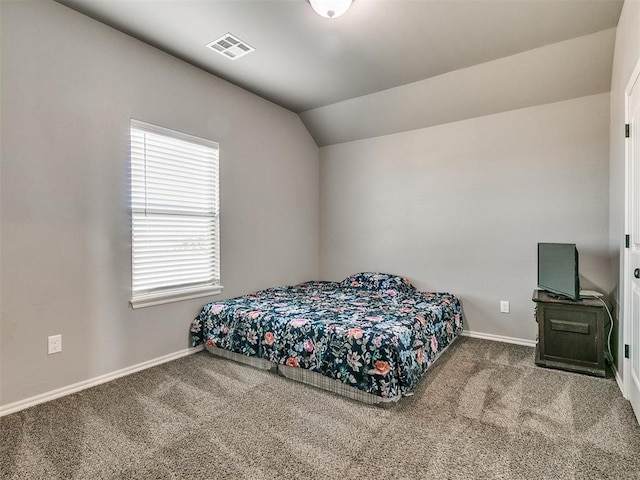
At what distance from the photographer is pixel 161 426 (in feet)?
6.46

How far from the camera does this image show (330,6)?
221 centimetres

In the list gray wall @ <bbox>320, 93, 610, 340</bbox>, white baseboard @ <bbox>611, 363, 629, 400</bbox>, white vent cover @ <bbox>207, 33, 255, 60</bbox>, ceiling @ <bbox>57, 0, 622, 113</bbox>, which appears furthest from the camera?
gray wall @ <bbox>320, 93, 610, 340</bbox>

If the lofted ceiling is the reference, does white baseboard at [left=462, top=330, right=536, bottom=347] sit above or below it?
below

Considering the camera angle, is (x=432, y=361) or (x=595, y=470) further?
(x=432, y=361)

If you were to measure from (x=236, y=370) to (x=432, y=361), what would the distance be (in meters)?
1.60

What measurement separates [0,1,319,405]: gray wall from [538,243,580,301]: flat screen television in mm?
3082

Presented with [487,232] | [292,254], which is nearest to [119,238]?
[292,254]

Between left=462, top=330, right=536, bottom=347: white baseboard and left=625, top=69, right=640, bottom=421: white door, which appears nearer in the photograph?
left=625, top=69, right=640, bottom=421: white door

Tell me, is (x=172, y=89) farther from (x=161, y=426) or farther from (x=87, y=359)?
(x=161, y=426)

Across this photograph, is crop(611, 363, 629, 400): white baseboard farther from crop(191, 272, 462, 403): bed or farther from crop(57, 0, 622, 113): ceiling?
crop(57, 0, 622, 113): ceiling

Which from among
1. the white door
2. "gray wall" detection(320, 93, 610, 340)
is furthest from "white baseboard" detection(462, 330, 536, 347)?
the white door

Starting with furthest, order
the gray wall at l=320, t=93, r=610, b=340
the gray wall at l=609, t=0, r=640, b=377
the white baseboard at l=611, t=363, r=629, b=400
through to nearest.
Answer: the gray wall at l=320, t=93, r=610, b=340 → the white baseboard at l=611, t=363, r=629, b=400 → the gray wall at l=609, t=0, r=640, b=377

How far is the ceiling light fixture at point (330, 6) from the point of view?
7.15 feet

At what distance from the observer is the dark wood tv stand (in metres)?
2.61
